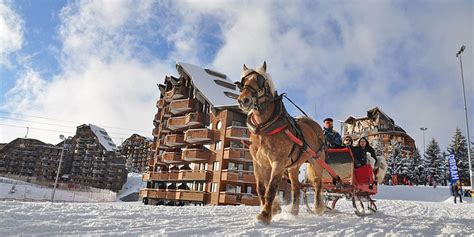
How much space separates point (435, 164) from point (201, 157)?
43993 millimetres

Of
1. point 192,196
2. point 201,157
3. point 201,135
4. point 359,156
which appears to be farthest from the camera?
point 201,135

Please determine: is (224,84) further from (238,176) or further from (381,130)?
(381,130)

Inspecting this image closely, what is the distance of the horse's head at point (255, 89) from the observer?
4926 mm

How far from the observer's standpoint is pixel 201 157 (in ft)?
122

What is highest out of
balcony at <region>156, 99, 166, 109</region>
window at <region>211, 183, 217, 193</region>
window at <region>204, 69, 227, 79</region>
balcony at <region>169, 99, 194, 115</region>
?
window at <region>204, 69, 227, 79</region>

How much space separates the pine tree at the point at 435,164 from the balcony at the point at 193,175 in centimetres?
4272

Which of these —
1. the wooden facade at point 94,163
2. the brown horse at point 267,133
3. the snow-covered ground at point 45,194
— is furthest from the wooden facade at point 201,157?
the wooden facade at point 94,163

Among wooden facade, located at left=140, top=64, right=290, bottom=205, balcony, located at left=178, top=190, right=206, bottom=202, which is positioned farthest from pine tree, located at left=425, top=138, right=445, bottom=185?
balcony, located at left=178, top=190, right=206, bottom=202

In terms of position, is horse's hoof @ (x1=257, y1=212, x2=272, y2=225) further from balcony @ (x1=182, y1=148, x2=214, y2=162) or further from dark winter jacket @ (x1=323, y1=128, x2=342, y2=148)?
balcony @ (x1=182, y1=148, x2=214, y2=162)

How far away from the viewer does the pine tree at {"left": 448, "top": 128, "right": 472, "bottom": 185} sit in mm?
53469

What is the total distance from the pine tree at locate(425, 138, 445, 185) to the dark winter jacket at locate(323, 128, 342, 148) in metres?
58.3

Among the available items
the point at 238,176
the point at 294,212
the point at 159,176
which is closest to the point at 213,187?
the point at 238,176

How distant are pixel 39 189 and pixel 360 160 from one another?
212ft

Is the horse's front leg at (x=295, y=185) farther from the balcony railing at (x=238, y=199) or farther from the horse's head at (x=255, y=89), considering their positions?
the balcony railing at (x=238, y=199)
